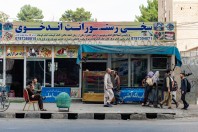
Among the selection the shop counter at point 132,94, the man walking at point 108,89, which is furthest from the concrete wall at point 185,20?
the man walking at point 108,89

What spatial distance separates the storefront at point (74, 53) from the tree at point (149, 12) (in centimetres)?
5311

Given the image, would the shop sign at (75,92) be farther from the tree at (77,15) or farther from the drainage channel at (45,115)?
the tree at (77,15)

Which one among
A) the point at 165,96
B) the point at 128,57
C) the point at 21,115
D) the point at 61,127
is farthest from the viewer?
the point at 128,57

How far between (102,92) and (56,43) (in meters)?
3.72

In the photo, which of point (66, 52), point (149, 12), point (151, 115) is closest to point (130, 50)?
point (66, 52)

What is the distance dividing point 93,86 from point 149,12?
56488mm

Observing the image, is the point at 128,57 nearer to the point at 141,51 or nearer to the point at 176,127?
the point at 141,51

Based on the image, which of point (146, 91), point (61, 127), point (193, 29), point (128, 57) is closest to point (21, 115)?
point (61, 127)

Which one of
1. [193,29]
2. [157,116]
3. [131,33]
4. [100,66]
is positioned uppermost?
[193,29]

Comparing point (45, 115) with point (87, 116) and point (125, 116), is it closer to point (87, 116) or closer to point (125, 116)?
point (87, 116)

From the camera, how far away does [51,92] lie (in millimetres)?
22750

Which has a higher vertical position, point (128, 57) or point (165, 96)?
point (128, 57)

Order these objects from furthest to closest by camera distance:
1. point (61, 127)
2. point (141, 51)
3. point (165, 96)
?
point (141, 51) → point (165, 96) → point (61, 127)

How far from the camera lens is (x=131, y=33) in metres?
23.5
